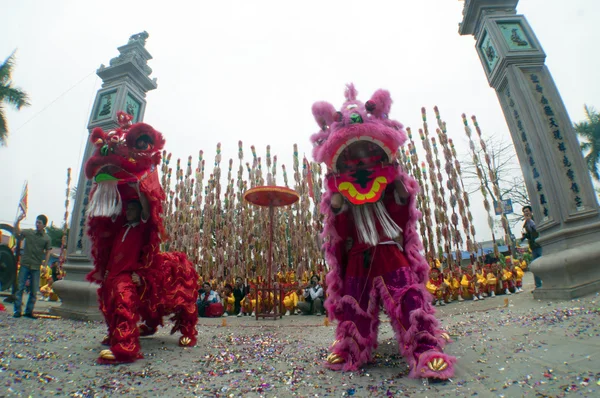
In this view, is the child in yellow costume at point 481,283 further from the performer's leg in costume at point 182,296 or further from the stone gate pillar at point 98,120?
the stone gate pillar at point 98,120

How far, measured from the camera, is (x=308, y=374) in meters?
2.22

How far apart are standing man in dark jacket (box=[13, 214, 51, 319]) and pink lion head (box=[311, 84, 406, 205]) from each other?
5021 mm

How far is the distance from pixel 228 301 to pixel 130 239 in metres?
5.64

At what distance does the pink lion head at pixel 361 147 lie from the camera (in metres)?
2.40

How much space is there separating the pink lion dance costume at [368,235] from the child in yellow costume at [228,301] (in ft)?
20.4

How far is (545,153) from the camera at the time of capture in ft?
15.3

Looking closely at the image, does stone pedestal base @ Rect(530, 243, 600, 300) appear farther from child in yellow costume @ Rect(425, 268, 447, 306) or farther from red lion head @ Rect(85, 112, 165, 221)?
red lion head @ Rect(85, 112, 165, 221)

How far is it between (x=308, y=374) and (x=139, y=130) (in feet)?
8.30

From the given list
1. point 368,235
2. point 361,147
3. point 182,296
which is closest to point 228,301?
point 182,296

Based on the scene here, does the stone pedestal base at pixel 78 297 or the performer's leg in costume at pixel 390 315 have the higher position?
the stone pedestal base at pixel 78 297

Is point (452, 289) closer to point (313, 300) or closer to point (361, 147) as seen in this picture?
point (313, 300)

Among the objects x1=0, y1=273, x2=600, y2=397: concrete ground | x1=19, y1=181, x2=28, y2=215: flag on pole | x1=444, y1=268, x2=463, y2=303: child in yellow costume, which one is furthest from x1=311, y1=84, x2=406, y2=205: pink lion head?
x1=19, y1=181, x2=28, y2=215: flag on pole

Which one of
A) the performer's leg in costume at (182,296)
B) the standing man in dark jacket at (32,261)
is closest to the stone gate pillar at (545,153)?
the performer's leg in costume at (182,296)

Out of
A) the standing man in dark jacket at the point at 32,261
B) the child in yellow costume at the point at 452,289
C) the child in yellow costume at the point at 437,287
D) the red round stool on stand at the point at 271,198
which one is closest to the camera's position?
the standing man in dark jacket at the point at 32,261
